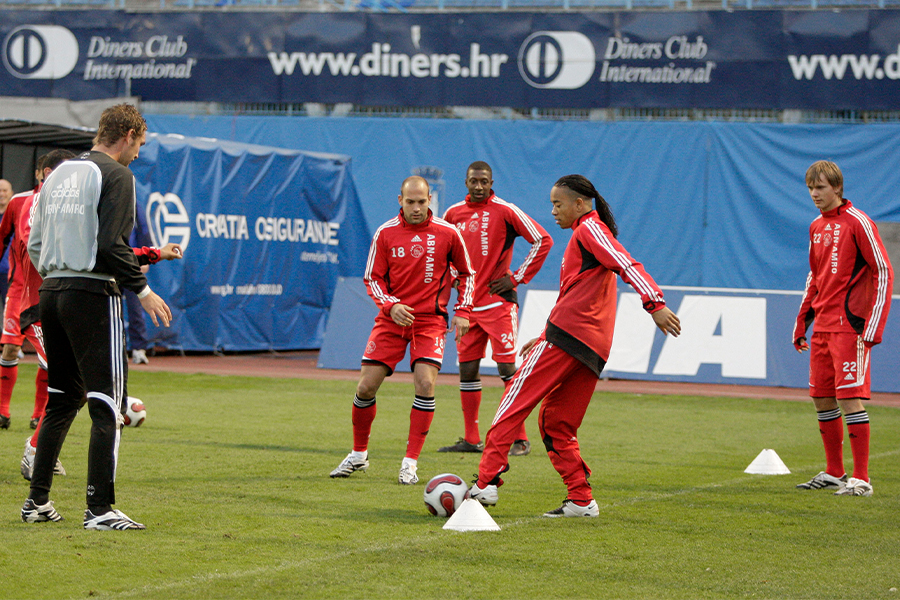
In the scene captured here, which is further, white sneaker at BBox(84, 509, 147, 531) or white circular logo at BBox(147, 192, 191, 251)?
white circular logo at BBox(147, 192, 191, 251)

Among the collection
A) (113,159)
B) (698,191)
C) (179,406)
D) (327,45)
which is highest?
(327,45)

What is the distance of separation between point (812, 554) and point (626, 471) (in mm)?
2944

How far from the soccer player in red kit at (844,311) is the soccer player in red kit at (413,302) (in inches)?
100

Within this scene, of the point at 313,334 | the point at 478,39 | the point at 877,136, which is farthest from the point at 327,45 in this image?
the point at 877,136

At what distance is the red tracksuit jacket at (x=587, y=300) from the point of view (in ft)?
20.8

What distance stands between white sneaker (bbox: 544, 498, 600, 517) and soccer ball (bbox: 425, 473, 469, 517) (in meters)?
0.54

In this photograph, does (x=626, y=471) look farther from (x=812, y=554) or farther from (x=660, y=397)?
(x=660, y=397)

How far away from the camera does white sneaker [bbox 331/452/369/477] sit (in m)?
7.95

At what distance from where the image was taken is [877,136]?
68.8 ft

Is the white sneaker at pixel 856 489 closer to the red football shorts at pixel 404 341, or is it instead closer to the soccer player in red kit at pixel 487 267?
the soccer player in red kit at pixel 487 267

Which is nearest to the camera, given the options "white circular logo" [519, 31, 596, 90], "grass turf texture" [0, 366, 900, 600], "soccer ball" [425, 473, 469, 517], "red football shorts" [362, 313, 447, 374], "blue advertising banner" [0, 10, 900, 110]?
"grass turf texture" [0, 366, 900, 600]

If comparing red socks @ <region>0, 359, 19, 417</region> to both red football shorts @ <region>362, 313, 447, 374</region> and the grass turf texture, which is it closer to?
the grass turf texture

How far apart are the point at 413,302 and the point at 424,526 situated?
235 centimetres

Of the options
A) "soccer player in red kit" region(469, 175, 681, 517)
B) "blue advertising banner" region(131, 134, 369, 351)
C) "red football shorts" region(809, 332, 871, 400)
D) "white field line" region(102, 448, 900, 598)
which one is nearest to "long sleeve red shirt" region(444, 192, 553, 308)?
"red football shorts" region(809, 332, 871, 400)
